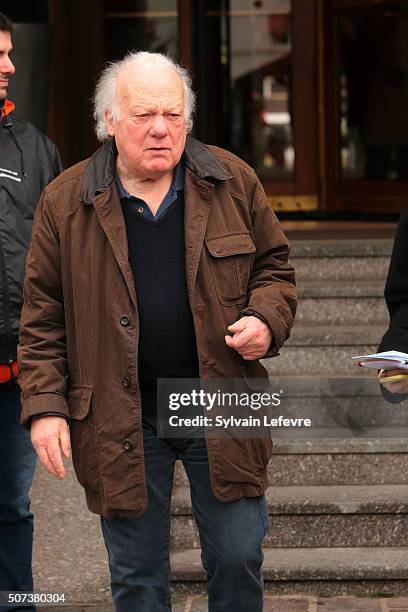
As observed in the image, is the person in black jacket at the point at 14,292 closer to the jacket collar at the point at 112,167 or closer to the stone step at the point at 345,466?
the jacket collar at the point at 112,167

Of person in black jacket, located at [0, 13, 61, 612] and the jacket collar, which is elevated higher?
the jacket collar

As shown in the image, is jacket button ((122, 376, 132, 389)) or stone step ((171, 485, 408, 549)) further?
stone step ((171, 485, 408, 549))

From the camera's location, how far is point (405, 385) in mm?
3365

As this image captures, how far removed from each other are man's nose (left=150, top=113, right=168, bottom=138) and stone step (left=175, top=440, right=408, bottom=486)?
245cm

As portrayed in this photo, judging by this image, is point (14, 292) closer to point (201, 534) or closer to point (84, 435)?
point (84, 435)

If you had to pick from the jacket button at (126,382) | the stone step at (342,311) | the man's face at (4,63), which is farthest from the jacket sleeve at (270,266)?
the stone step at (342,311)

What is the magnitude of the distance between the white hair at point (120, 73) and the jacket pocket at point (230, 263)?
35 cm

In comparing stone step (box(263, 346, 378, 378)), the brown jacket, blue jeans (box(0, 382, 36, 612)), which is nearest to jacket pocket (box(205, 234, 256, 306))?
the brown jacket

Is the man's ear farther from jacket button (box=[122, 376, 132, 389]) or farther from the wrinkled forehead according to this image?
jacket button (box=[122, 376, 132, 389])

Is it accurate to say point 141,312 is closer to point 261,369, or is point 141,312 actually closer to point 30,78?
point 261,369

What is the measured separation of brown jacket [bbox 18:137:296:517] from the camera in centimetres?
349

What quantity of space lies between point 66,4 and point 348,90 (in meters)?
2.21

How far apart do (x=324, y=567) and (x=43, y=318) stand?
2010 millimetres

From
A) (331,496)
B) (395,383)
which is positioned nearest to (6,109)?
(395,383)
